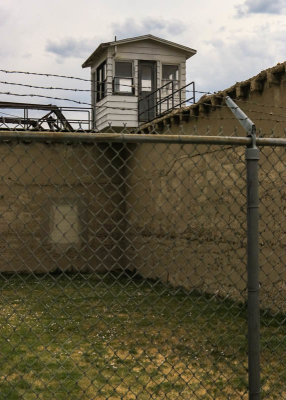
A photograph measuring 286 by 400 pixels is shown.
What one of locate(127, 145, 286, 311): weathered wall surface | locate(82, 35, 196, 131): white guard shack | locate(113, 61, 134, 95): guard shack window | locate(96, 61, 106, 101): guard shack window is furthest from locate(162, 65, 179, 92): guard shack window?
locate(127, 145, 286, 311): weathered wall surface

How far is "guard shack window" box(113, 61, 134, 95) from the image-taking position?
54.6ft

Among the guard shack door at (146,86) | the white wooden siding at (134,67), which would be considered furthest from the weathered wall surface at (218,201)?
the guard shack door at (146,86)

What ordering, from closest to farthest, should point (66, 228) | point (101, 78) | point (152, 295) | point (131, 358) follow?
point (131, 358), point (152, 295), point (66, 228), point (101, 78)

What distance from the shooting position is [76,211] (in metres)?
13.4

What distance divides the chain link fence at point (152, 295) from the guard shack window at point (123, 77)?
3610 millimetres

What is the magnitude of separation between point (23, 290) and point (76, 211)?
3.21m

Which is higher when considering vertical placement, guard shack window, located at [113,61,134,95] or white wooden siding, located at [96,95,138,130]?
guard shack window, located at [113,61,134,95]

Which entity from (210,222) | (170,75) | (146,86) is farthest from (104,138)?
(170,75)

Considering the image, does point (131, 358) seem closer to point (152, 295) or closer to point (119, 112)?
point (152, 295)

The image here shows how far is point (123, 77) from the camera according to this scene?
658 inches

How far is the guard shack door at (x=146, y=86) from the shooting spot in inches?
666

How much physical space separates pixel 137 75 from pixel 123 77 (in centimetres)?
50

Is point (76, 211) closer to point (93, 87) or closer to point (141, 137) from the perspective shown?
point (93, 87)

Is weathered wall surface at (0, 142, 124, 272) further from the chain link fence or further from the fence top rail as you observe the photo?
the fence top rail
